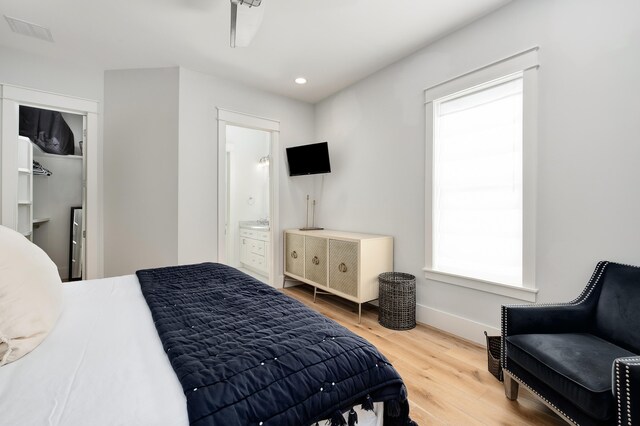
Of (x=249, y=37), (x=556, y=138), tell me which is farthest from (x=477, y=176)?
(x=249, y=37)

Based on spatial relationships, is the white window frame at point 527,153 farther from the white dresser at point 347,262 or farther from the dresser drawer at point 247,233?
the dresser drawer at point 247,233

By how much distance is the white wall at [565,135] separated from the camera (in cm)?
177

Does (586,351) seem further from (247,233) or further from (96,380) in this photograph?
(247,233)

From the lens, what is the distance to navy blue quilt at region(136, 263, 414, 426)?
0.81 meters

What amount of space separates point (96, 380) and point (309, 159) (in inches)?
131

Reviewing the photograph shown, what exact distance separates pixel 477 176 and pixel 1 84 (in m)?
4.40

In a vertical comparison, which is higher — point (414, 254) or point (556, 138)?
point (556, 138)

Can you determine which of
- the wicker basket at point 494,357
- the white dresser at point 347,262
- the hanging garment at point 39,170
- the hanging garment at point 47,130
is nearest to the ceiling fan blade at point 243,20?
the white dresser at point 347,262

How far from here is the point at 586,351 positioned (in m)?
1.44

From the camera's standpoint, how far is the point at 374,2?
2227mm

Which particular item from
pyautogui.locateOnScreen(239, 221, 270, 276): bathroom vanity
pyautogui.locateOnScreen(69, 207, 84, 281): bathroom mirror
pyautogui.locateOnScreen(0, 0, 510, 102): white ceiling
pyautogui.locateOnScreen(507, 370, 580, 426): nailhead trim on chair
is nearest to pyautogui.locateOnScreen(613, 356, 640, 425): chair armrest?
pyautogui.locateOnScreen(507, 370, 580, 426): nailhead trim on chair

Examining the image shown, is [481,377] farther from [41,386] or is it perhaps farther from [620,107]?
[41,386]

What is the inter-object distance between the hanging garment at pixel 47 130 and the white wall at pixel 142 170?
5.11ft

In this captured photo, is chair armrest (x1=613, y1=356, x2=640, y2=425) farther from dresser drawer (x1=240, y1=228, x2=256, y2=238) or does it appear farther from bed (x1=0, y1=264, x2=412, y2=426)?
dresser drawer (x1=240, y1=228, x2=256, y2=238)
